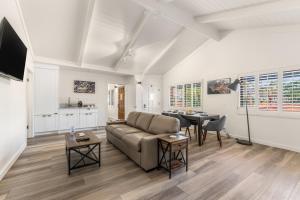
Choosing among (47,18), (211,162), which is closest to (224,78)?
(211,162)

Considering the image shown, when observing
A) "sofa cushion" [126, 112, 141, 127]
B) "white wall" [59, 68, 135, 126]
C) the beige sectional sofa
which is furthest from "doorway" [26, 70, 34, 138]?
"sofa cushion" [126, 112, 141, 127]

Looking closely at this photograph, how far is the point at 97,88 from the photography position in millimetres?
6715

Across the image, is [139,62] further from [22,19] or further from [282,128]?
[282,128]

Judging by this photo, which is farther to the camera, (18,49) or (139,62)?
(139,62)

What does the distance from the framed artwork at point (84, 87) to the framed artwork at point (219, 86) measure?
4979 millimetres

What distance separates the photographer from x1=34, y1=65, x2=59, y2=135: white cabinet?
4883 mm

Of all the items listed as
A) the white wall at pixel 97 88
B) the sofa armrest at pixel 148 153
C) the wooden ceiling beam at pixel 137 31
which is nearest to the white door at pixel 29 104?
the white wall at pixel 97 88

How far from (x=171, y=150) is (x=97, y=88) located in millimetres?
5342

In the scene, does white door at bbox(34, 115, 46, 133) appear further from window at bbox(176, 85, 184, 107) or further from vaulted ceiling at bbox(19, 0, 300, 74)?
window at bbox(176, 85, 184, 107)

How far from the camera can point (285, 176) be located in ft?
7.93

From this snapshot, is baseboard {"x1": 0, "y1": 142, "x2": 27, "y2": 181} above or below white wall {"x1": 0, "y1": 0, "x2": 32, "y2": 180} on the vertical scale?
below

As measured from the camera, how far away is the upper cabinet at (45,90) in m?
4.88

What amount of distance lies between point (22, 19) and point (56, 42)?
1055 mm

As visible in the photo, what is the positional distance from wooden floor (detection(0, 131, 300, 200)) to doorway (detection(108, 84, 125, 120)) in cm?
493
